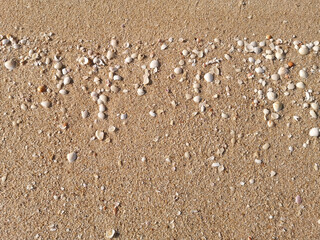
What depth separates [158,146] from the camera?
7.20ft

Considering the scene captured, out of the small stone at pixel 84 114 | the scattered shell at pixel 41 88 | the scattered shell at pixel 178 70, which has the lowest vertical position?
the scattered shell at pixel 178 70

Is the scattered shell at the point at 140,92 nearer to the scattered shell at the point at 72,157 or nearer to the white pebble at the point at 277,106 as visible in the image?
the scattered shell at the point at 72,157

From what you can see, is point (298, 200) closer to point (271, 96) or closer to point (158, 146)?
point (271, 96)

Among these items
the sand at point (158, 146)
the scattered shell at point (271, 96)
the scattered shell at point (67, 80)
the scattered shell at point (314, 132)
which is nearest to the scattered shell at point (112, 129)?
the sand at point (158, 146)

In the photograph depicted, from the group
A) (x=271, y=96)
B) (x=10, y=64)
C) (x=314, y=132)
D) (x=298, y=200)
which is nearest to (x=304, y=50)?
(x=271, y=96)

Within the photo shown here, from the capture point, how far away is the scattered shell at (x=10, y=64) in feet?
7.54

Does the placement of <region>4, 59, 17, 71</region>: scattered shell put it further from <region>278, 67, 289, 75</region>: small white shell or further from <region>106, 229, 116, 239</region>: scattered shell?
<region>278, 67, 289, 75</region>: small white shell

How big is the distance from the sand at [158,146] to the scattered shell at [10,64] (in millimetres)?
38

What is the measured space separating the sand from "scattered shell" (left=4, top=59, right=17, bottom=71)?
1.5 inches

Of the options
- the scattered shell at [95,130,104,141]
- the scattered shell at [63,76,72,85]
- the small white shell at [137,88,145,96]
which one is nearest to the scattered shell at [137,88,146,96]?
the small white shell at [137,88,145,96]

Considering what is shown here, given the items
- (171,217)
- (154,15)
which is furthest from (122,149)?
(154,15)

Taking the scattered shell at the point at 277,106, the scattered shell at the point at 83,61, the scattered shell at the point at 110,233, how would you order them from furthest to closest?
the scattered shell at the point at 83,61 < the scattered shell at the point at 277,106 < the scattered shell at the point at 110,233

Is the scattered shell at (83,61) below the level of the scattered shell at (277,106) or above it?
above

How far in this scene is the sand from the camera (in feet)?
6.93
